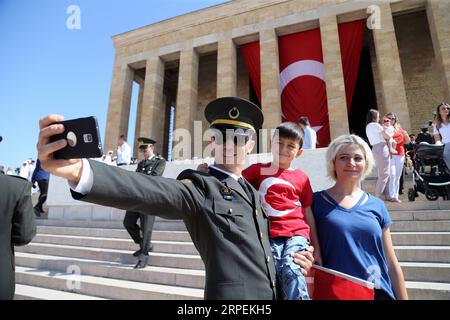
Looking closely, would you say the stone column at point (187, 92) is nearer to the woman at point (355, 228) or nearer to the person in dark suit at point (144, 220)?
the person in dark suit at point (144, 220)

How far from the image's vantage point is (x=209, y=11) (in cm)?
1720

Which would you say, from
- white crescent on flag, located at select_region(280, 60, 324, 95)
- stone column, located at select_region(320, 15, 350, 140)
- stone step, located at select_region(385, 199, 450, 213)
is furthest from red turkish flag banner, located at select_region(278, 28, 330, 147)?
stone step, located at select_region(385, 199, 450, 213)

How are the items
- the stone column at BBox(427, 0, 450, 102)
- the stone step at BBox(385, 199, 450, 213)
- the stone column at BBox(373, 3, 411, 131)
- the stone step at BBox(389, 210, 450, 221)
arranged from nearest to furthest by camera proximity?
the stone step at BBox(389, 210, 450, 221)
the stone step at BBox(385, 199, 450, 213)
the stone column at BBox(427, 0, 450, 102)
the stone column at BBox(373, 3, 411, 131)

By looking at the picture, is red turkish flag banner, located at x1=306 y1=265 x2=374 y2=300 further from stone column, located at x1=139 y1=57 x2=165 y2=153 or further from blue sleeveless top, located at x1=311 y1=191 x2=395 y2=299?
stone column, located at x1=139 y1=57 x2=165 y2=153

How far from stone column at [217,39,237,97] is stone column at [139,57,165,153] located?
4.54m

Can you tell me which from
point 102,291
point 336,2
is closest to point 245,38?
point 336,2

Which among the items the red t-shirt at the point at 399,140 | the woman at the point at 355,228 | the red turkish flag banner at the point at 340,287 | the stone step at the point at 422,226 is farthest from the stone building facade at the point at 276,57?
the red turkish flag banner at the point at 340,287

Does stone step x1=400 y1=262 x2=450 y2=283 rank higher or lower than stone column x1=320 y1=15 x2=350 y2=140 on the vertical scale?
lower

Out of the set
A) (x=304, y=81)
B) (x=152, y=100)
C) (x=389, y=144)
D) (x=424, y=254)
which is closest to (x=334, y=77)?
(x=304, y=81)

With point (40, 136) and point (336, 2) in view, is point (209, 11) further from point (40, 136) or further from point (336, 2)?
point (40, 136)

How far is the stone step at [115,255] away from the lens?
4285mm

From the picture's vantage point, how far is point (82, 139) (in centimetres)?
79

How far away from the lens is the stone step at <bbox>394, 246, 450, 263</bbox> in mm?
3551

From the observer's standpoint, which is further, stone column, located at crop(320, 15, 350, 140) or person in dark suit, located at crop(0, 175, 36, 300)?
stone column, located at crop(320, 15, 350, 140)
